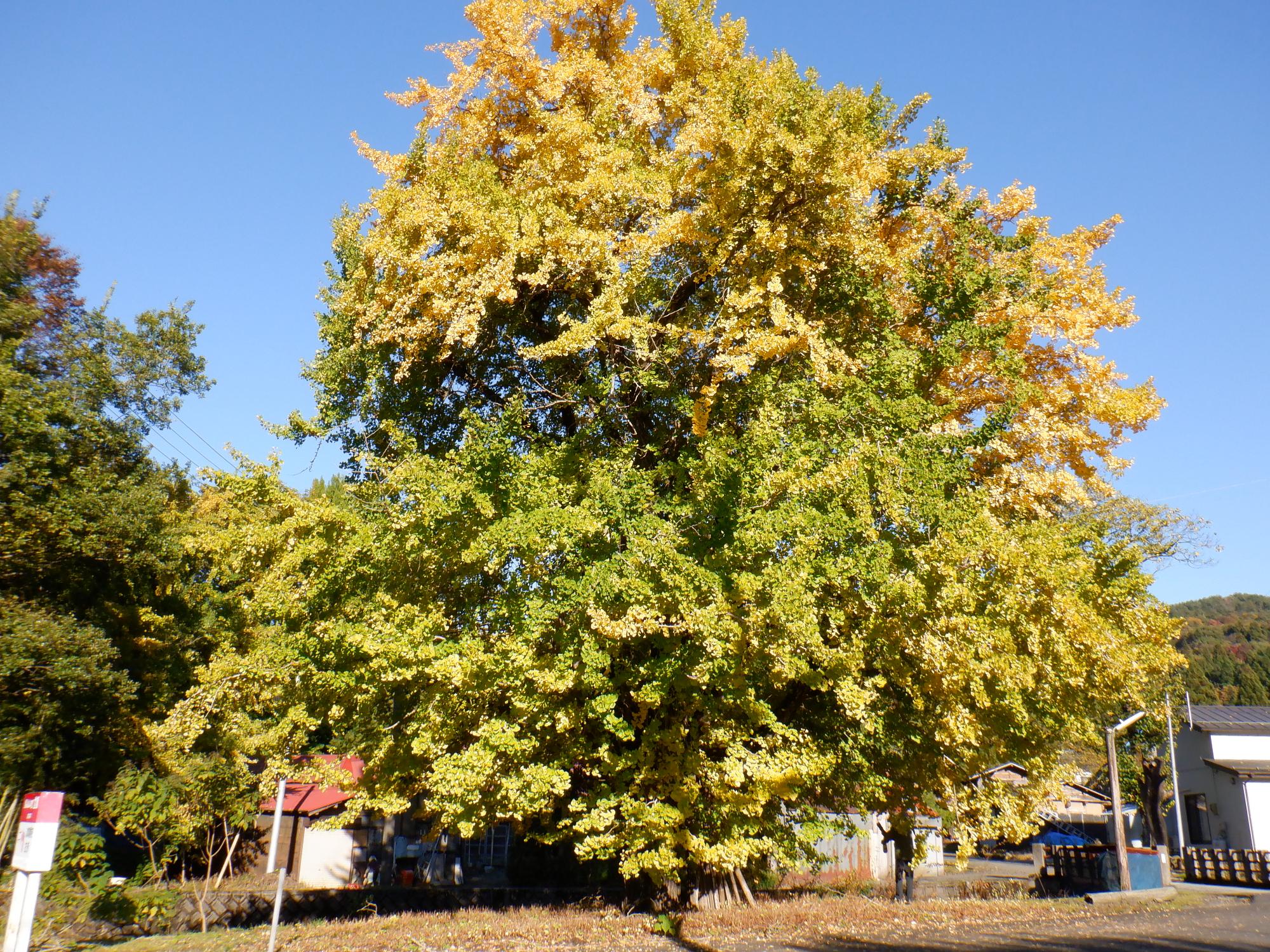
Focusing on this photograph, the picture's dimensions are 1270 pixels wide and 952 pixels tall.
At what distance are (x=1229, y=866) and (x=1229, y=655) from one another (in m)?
65.4

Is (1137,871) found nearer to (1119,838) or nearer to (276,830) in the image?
(1119,838)

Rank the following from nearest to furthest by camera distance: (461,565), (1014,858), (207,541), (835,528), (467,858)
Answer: (835,528) < (461,565) < (207,541) < (467,858) < (1014,858)

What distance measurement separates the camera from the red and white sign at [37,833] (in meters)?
7.99

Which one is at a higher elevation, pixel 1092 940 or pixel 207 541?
pixel 207 541

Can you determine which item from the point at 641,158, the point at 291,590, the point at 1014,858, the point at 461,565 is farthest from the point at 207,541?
the point at 1014,858

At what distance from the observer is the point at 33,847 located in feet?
26.4

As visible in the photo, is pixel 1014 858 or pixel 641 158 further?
pixel 1014 858

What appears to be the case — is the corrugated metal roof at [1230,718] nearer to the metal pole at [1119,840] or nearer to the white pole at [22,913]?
the metal pole at [1119,840]

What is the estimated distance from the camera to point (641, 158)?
45.5 ft

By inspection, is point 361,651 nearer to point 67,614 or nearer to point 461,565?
point 461,565

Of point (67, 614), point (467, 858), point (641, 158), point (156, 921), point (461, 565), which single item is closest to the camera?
→ point (461, 565)

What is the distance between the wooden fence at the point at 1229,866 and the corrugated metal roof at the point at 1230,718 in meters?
8.63

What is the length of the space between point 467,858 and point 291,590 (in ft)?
49.1

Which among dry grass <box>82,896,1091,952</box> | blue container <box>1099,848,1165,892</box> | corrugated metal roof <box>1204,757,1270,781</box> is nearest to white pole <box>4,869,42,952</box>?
dry grass <box>82,896,1091,952</box>
